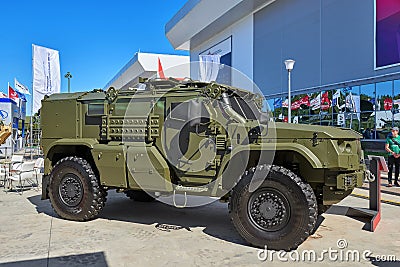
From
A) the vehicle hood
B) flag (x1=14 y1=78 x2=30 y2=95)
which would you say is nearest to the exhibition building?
the vehicle hood

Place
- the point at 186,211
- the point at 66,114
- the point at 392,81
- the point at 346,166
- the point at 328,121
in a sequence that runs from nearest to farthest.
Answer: the point at 346,166
the point at 66,114
the point at 186,211
the point at 392,81
the point at 328,121

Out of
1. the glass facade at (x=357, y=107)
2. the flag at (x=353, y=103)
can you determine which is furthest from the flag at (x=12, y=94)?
the flag at (x=353, y=103)

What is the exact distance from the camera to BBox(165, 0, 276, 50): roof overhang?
23830 mm

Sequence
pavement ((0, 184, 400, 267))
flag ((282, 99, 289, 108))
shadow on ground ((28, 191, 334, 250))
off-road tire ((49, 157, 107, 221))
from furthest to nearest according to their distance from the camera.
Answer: flag ((282, 99, 289, 108)), off-road tire ((49, 157, 107, 221)), shadow on ground ((28, 191, 334, 250)), pavement ((0, 184, 400, 267))

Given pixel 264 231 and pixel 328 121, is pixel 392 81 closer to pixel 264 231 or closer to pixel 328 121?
pixel 328 121

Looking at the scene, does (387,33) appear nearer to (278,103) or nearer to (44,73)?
(278,103)

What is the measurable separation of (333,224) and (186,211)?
2.54 meters

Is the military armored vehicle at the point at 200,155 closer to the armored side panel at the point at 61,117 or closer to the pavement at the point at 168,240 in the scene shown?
the armored side panel at the point at 61,117

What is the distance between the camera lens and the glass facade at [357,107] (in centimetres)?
1565

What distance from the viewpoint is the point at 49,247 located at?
5.10 metres

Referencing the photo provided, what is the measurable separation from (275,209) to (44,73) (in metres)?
14.2

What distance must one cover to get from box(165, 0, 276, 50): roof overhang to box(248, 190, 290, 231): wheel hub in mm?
19397

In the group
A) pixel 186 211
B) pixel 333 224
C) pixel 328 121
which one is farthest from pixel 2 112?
pixel 333 224

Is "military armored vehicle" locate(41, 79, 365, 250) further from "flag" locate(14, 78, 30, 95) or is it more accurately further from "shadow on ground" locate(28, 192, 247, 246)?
"flag" locate(14, 78, 30, 95)
